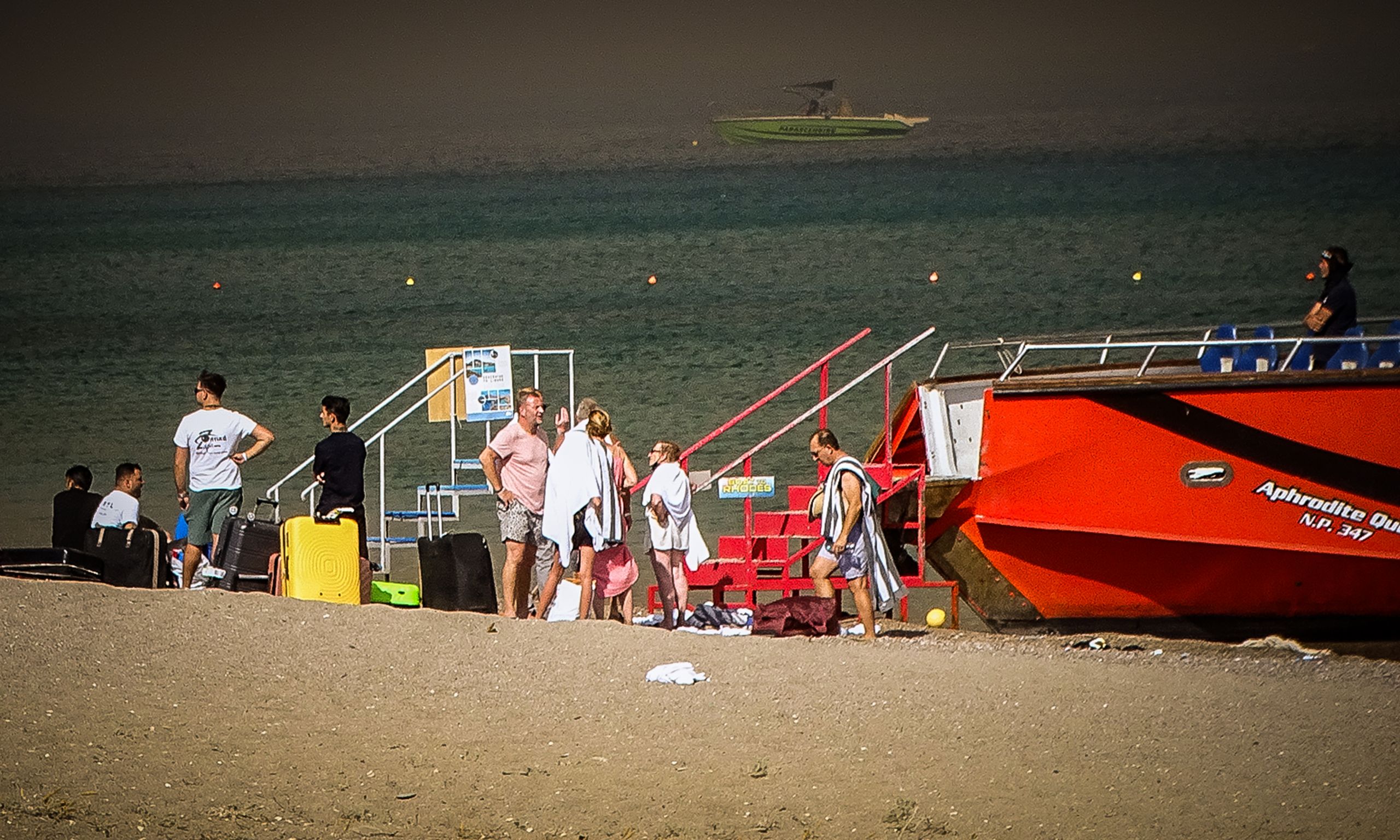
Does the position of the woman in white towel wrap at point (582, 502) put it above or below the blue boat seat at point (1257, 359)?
below

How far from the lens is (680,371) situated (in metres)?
26.7

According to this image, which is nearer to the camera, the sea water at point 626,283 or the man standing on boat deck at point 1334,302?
the man standing on boat deck at point 1334,302

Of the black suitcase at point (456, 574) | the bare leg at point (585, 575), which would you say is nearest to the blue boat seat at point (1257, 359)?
the bare leg at point (585, 575)

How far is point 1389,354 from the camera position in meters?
9.45

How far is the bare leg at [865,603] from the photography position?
8609 millimetres

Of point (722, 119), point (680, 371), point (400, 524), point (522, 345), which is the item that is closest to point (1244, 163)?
point (722, 119)

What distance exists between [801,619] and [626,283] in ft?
135

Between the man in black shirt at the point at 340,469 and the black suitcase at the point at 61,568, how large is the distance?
4.38ft

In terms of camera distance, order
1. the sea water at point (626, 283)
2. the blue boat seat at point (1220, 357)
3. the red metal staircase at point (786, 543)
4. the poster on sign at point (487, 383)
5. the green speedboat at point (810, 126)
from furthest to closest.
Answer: the green speedboat at point (810, 126) → the sea water at point (626, 283) → the poster on sign at point (487, 383) → the blue boat seat at point (1220, 357) → the red metal staircase at point (786, 543)

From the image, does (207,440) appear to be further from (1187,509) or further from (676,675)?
(1187,509)

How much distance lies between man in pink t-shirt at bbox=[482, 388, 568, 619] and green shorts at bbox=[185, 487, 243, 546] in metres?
1.62

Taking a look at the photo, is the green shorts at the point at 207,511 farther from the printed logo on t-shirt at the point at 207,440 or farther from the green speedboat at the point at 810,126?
the green speedboat at the point at 810,126

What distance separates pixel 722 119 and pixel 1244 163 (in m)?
30.9

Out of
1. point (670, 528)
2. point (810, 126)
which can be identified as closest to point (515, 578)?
point (670, 528)
